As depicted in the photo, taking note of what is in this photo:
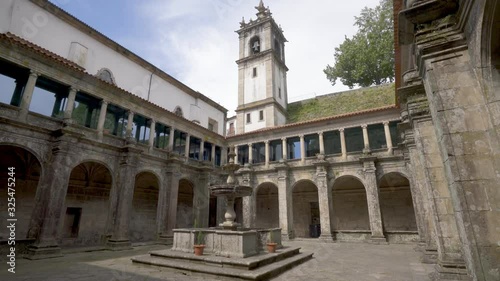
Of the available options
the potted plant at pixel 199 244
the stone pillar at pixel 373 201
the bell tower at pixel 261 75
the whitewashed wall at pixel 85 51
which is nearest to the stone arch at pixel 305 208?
the stone pillar at pixel 373 201

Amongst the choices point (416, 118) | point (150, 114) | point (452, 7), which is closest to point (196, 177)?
point (150, 114)

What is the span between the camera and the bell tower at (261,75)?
1036 inches

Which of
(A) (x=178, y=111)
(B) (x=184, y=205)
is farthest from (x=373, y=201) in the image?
(A) (x=178, y=111)

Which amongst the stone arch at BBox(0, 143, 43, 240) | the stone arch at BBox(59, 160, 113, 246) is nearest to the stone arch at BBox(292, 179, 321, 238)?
the stone arch at BBox(59, 160, 113, 246)

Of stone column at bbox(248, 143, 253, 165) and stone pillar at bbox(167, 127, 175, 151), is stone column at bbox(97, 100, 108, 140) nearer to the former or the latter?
stone pillar at bbox(167, 127, 175, 151)

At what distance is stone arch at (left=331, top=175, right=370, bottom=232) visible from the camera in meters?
20.0

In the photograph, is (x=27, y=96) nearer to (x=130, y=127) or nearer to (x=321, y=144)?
(x=130, y=127)

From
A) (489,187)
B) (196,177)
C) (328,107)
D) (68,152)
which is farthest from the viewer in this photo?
(328,107)

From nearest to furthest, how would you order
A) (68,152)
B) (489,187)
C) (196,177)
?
(489,187) < (68,152) < (196,177)

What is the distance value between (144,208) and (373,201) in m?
16.2

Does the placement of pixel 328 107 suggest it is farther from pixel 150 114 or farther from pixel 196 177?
pixel 150 114

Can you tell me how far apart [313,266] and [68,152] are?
1169 centimetres

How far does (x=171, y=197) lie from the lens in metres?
16.8

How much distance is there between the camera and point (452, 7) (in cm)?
405
